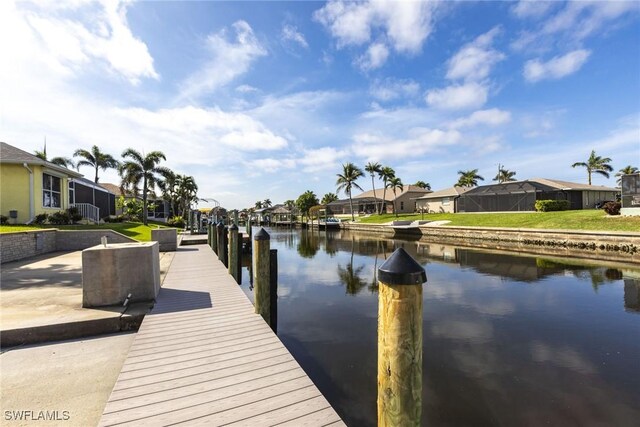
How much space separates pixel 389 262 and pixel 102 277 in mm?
6030

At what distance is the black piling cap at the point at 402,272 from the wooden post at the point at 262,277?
405cm

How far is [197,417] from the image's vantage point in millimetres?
2924

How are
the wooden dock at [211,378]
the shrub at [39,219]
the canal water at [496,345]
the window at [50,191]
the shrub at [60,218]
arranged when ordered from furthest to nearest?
the window at [50,191], the shrub at [60,218], the shrub at [39,219], the canal water at [496,345], the wooden dock at [211,378]

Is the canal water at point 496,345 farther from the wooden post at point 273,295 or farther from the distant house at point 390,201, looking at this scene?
the distant house at point 390,201

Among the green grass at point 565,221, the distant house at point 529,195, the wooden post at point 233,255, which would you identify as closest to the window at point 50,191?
the wooden post at point 233,255

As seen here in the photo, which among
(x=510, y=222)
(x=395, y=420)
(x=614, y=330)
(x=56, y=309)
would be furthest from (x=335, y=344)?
(x=510, y=222)

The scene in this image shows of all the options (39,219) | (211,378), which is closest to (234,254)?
(211,378)

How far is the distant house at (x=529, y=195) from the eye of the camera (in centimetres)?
3428

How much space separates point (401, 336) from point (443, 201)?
48.8 meters

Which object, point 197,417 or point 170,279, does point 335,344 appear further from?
point 170,279

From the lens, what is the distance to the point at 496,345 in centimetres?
656

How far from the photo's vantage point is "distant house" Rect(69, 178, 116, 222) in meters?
23.6

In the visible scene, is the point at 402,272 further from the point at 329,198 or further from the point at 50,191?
the point at 329,198

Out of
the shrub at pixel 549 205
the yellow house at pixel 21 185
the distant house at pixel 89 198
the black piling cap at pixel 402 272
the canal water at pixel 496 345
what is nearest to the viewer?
the black piling cap at pixel 402 272
